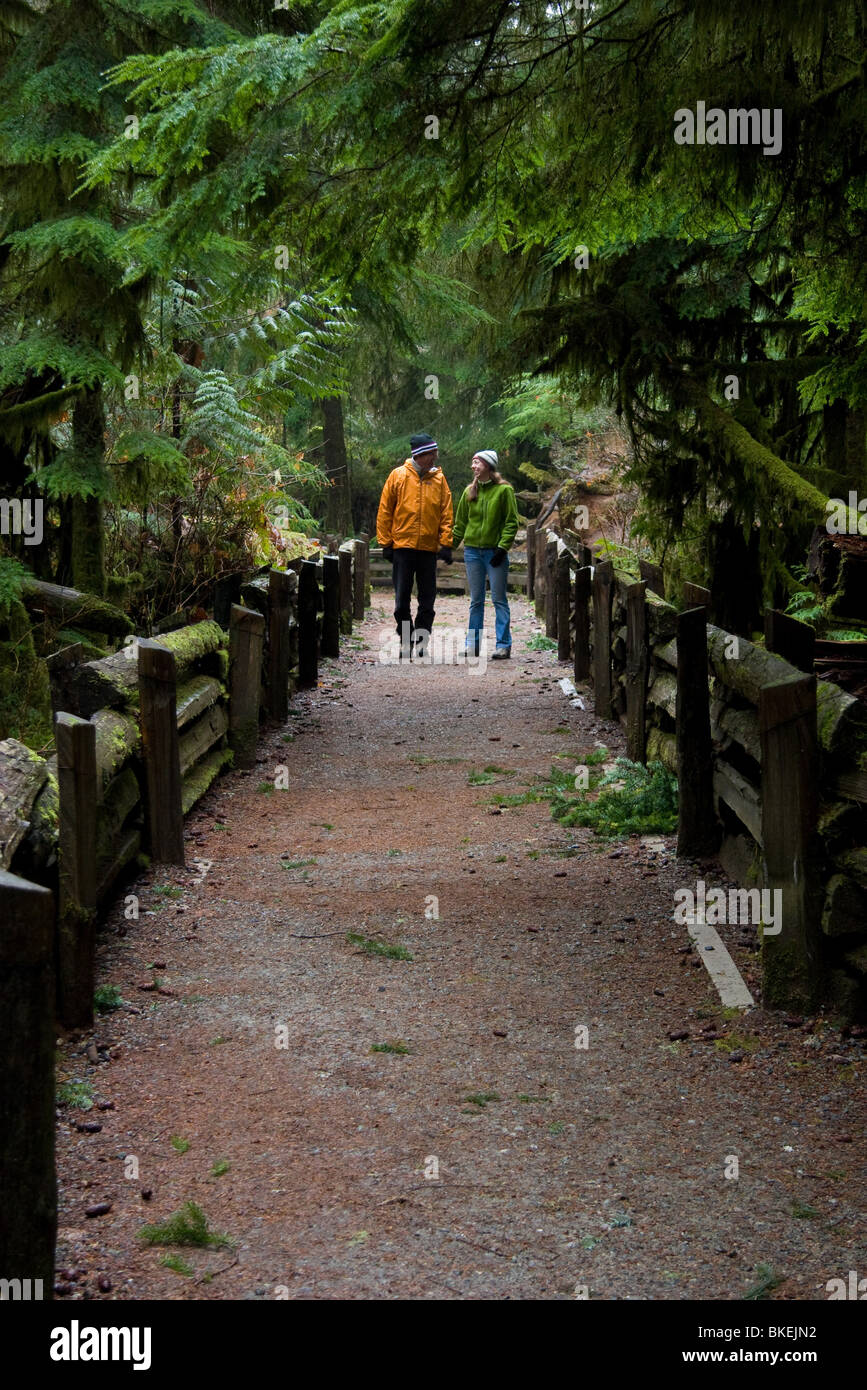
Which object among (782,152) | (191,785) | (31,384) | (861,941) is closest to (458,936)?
(861,941)

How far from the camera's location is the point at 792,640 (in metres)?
5.57

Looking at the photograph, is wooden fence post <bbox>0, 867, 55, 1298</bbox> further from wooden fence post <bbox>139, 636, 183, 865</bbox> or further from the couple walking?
the couple walking

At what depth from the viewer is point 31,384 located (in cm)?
1023

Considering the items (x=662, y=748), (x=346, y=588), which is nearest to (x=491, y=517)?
(x=346, y=588)

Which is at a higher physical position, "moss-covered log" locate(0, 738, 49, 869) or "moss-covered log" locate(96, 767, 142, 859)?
"moss-covered log" locate(0, 738, 49, 869)

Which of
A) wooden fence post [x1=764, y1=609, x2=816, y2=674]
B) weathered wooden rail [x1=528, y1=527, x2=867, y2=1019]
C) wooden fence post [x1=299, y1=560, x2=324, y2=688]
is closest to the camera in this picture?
weathered wooden rail [x1=528, y1=527, x2=867, y2=1019]

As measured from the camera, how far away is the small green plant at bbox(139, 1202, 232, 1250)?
3.65 m

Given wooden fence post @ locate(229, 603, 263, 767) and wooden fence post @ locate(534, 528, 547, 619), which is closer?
wooden fence post @ locate(229, 603, 263, 767)

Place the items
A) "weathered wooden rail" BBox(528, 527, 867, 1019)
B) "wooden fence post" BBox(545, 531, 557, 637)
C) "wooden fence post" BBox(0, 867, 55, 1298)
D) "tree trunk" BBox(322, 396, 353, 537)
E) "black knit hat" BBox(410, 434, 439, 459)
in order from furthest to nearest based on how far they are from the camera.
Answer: "tree trunk" BBox(322, 396, 353, 537), "wooden fence post" BBox(545, 531, 557, 637), "black knit hat" BBox(410, 434, 439, 459), "weathered wooden rail" BBox(528, 527, 867, 1019), "wooden fence post" BBox(0, 867, 55, 1298)

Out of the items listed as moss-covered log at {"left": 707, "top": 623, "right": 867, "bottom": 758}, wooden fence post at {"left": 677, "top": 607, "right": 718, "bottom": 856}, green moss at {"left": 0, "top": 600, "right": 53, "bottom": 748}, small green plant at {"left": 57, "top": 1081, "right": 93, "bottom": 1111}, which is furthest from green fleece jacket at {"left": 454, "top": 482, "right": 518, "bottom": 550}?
small green plant at {"left": 57, "top": 1081, "right": 93, "bottom": 1111}

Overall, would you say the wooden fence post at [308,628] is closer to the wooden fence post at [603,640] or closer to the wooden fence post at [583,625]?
the wooden fence post at [583,625]

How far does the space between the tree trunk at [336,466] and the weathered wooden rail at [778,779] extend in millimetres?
15163

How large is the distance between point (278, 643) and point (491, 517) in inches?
164

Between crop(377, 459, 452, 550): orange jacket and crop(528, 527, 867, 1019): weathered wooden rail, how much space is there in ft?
17.6
